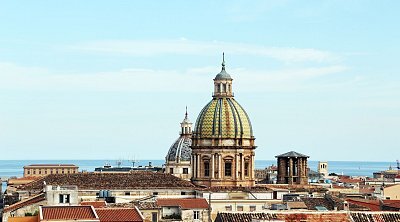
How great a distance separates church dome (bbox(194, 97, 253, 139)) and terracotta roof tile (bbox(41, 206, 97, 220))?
37.1 metres

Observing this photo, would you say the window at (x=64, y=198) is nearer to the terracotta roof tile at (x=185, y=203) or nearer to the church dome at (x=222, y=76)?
the terracotta roof tile at (x=185, y=203)

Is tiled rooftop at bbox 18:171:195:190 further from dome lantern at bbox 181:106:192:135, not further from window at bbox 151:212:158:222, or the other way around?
dome lantern at bbox 181:106:192:135

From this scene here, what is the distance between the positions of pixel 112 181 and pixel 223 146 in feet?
33.0

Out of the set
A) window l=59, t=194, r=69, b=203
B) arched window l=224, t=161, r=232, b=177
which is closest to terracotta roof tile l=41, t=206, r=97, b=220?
window l=59, t=194, r=69, b=203

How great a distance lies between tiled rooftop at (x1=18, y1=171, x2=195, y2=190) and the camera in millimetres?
74500

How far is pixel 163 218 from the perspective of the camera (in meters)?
62.8

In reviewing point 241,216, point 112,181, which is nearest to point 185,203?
point 112,181

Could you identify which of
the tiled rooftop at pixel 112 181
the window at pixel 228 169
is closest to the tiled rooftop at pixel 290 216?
the tiled rooftop at pixel 112 181

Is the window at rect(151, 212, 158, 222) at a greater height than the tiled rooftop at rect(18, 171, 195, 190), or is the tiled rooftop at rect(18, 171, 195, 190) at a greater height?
the tiled rooftop at rect(18, 171, 195, 190)

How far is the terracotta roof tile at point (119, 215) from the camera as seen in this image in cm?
4559

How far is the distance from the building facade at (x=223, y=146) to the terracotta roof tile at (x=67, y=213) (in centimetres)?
3707

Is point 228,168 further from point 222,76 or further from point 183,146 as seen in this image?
point 183,146

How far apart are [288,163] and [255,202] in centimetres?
2067

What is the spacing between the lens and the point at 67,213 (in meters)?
42.9
